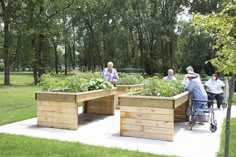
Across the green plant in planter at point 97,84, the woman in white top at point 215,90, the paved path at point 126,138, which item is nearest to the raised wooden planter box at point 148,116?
the paved path at point 126,138

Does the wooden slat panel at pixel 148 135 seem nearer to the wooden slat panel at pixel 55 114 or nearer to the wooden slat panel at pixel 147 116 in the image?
the wooden slat panel at pixel 147 116

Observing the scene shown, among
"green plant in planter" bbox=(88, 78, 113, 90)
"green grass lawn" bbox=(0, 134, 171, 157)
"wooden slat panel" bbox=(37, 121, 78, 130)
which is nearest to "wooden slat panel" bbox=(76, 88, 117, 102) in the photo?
"green plant in planter" bbox=(88, 78, 113, 90)

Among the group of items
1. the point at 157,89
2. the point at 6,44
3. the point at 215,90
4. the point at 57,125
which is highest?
the point at 6,44

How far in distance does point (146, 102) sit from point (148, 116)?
0.92 ft

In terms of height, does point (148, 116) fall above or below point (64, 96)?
below

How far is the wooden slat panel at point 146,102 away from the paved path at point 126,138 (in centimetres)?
69

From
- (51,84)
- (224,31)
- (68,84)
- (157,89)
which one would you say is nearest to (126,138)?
(157,89)

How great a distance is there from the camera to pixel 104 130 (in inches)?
Answer: 305

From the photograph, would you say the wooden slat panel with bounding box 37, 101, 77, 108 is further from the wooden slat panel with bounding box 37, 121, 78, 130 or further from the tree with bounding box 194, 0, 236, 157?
the tree with bounding box 194, 0, 236, 157

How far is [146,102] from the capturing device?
6812 mm

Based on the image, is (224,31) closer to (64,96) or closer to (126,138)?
(126,138)

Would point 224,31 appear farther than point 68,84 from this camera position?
No

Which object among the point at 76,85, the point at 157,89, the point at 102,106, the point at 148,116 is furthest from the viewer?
the point at 102,106

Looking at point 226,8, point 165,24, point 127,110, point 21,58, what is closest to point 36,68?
point 21,58
